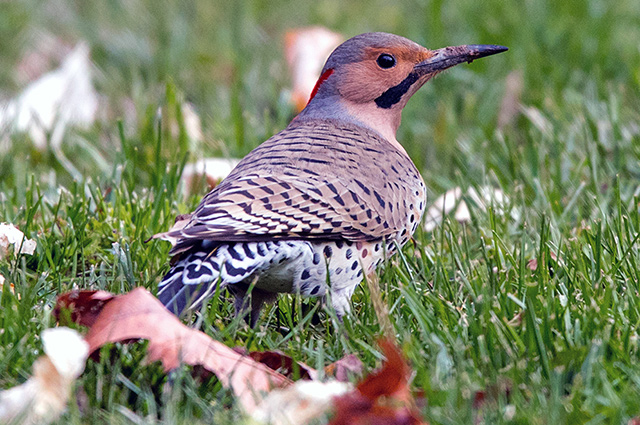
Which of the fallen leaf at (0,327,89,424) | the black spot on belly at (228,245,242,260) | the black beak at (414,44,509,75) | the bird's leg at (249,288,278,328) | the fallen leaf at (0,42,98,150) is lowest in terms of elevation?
the bird's leg at (249,288,278,328)

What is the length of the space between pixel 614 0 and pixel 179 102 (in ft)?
13.6

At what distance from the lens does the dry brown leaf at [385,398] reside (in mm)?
2338

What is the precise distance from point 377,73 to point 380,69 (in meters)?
0.03

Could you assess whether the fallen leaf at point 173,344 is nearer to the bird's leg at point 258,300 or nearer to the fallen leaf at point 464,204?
the bird's leg at point 258,300

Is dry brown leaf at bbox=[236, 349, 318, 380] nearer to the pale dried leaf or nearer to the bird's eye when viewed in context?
the bird's eye

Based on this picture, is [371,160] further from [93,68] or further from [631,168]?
[93,68]

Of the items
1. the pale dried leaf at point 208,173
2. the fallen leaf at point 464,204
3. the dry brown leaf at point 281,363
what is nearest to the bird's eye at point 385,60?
the fallen leaf at point 464,204

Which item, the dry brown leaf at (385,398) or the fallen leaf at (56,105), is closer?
the dry brown leaf at (385,398)

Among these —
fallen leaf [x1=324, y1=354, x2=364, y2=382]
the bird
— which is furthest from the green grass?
the bird

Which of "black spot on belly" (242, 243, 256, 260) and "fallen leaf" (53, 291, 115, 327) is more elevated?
"black spot on belly" (242, 243, 256, 260)

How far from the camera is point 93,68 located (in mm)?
7273

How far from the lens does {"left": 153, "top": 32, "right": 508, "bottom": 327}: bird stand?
10.6 ft

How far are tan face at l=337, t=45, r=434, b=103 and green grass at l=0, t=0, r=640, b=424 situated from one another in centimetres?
80

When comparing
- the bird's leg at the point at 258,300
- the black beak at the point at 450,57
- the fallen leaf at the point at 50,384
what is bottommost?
the bird's leg at the point at 258,300
